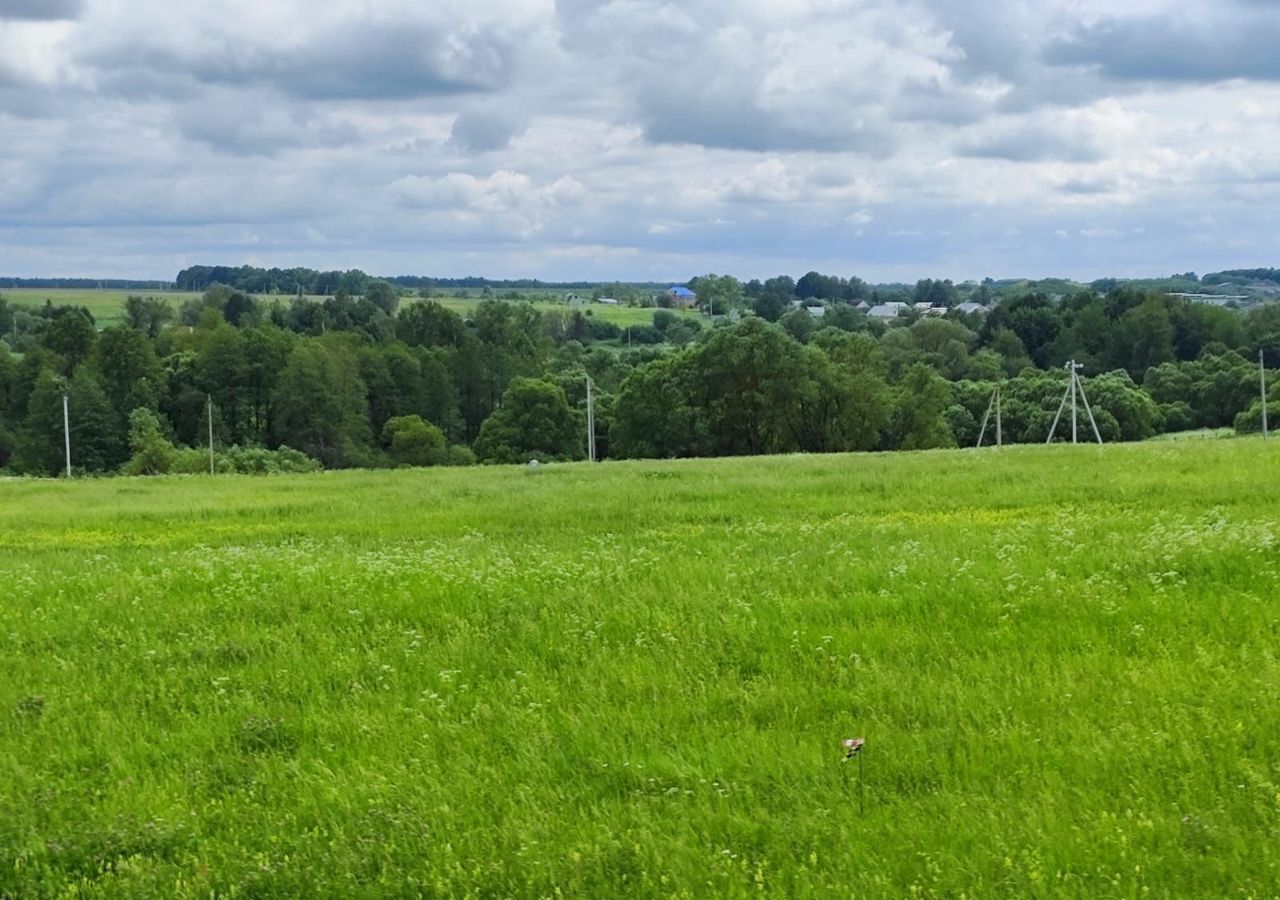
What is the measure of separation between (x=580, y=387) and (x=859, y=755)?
10801 cm

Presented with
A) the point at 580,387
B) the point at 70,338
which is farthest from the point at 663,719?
the point at 70,338

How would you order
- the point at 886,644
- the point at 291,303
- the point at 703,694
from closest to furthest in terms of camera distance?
the point at 703,694, the point at 886,644, the point at 291,303

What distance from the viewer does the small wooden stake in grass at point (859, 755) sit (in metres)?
7.35

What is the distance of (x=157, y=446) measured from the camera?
9081 centimetres

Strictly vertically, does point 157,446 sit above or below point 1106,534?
below

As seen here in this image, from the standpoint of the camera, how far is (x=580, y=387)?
115312 millimetres

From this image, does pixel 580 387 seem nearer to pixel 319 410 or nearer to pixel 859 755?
pixel 319 410

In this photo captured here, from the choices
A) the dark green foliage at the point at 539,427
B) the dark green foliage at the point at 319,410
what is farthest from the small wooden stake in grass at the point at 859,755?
the dark green foliage at the point at 319,410

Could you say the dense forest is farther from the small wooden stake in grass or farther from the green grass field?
the small wooden stake in grass

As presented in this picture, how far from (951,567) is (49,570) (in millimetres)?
11647

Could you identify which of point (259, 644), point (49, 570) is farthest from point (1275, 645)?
point (49, 570)

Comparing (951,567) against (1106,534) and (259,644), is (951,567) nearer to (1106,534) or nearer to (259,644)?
(1106,534)

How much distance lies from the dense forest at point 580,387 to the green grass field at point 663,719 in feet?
228

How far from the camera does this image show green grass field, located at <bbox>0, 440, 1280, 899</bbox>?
679cm
